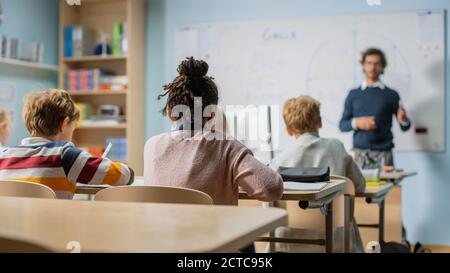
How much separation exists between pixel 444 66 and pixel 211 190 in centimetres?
342

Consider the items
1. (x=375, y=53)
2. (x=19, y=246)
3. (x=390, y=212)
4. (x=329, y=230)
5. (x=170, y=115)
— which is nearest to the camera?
(x=19, y=246)

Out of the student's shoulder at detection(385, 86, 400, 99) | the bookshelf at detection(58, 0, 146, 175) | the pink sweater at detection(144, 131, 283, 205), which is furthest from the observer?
the bookshelf at detection(58, 0, 146, 175)

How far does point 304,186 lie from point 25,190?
996mm

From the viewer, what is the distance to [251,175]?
1.86m

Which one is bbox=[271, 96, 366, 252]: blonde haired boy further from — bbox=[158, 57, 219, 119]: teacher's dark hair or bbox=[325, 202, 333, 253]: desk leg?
bbox=[158, 57, 219, 119]: teacher's dark hair

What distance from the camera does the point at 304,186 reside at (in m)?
2.18

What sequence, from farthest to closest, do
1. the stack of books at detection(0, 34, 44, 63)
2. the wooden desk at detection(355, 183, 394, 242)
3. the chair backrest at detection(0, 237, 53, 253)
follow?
1. the stack of books at detection(0, 34, 44, 63)
2. the wooden desk at detection(355, 183, 394, 242)
3. the chair backrest at detection(0, 237, 53, 253)

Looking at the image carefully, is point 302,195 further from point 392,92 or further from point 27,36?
point 27,36

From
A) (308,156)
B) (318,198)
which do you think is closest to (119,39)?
(308,156)

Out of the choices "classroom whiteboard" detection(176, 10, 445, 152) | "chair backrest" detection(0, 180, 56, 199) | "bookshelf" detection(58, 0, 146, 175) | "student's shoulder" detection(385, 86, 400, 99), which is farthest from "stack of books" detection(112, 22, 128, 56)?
"chair backrest" detection(0, 180, 56, 199)

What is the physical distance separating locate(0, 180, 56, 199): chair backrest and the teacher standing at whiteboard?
3.28 m

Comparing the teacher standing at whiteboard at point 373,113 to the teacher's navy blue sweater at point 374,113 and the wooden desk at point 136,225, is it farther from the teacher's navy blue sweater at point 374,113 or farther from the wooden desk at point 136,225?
the wooden desk at point 136,225

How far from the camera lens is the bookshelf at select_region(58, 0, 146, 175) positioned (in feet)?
18.2

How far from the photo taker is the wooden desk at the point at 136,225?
34.7 inches
